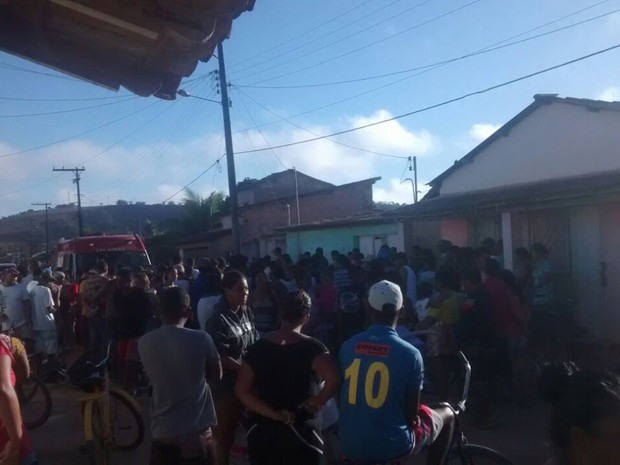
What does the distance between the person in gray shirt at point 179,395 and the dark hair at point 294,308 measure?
1.87ft

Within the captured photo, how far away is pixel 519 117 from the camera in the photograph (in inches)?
676

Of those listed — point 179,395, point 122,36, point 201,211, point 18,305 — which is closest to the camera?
point 122,36

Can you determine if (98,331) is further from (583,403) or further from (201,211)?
(201,211)

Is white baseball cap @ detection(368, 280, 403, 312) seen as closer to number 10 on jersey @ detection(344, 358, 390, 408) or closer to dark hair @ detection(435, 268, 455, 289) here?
number 10 on jersey @ detection(344, 358, 390, 408)

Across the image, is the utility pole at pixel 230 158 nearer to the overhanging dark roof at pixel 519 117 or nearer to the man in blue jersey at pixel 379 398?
the overhanging dark roof at pixel 519 117

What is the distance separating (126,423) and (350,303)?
3.86 m

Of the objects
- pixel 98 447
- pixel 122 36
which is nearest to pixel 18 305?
pixel 98 447

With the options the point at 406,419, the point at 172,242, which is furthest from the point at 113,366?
the point at 172,242

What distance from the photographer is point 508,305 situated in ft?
28.0

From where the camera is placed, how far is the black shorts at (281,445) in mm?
4324

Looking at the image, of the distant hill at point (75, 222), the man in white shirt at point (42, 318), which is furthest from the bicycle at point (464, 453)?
the distant hill at point (75, 222)

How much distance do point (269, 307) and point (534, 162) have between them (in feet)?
35.2

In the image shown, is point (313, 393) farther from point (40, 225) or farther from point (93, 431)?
point (40, 225)

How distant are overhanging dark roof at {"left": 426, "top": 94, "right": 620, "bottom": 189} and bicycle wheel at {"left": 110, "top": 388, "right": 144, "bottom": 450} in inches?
435
